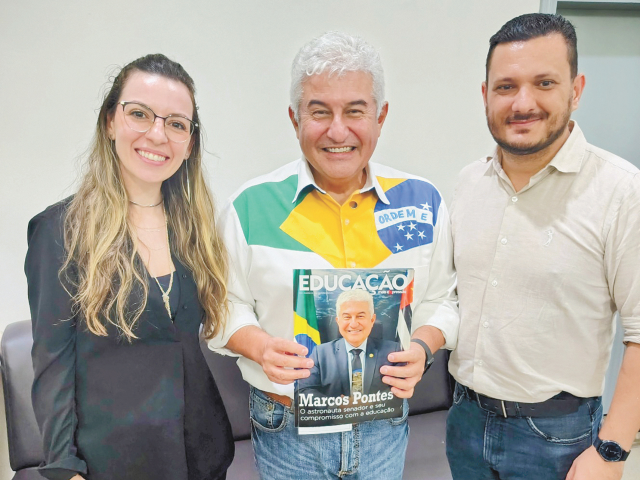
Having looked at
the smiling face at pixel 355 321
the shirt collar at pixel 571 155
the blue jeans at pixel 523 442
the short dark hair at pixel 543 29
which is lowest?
the blue jeans at pixel 523 442

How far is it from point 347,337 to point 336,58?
2.34 feet

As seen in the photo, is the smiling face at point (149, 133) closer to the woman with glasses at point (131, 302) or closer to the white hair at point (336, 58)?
the woman with glasses at point (131, 302)

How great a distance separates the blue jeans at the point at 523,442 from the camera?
1.32m

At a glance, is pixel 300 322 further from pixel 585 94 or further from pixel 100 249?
pixel 585 94

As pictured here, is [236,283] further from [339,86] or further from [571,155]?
[571,155]

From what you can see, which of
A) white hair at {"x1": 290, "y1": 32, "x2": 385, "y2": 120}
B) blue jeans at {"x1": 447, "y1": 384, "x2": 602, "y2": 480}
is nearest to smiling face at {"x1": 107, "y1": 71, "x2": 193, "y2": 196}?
white hair at {"x1": 290, "y1": 32, "x2": 385, "y2": 120}

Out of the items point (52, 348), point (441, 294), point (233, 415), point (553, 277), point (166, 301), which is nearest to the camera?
point (52, 348)


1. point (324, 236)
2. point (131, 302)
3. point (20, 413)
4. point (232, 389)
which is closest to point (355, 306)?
point (324, 236)

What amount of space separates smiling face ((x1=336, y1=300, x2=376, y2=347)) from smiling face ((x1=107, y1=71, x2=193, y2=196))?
607 millimetres

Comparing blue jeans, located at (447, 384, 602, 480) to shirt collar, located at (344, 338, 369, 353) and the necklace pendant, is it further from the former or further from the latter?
the necklace pendant

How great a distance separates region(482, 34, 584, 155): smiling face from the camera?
1234 mm


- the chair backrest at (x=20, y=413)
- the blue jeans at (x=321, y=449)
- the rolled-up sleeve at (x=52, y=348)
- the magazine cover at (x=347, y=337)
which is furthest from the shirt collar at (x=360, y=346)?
the chair backrest at (x=20, y=413)

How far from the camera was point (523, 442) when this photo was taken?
1.35 m

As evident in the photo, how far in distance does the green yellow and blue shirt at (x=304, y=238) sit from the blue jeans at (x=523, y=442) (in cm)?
31
